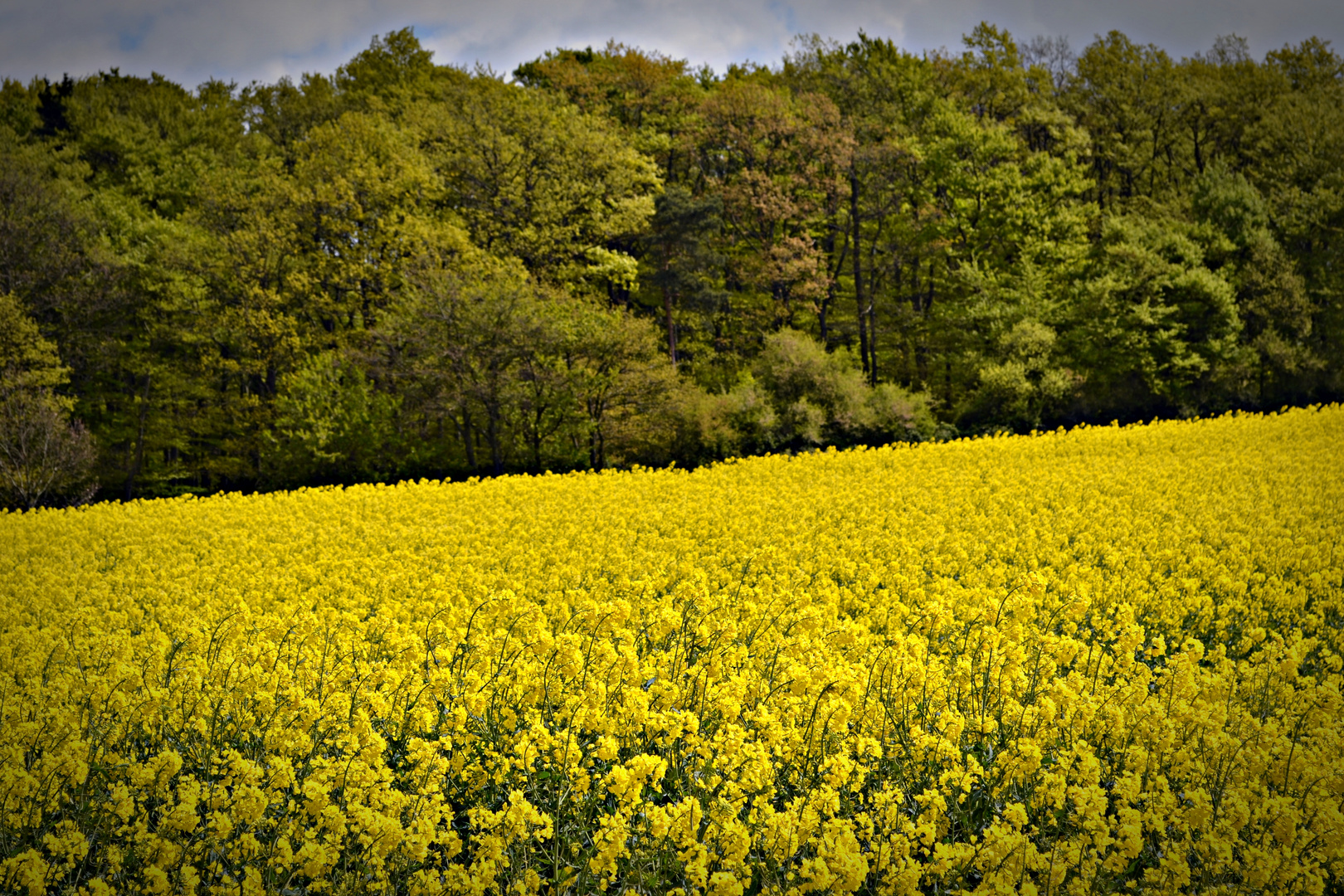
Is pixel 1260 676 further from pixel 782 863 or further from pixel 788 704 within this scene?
pixel 782 863

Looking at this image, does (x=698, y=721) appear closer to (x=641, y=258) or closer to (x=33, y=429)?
(x=33, y=429)

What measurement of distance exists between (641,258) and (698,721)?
31.6m

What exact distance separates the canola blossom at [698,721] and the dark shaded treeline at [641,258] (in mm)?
14615

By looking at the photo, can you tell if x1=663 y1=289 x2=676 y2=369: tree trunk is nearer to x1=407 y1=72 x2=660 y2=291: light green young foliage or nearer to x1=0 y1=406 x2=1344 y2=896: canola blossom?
x1=407 y1=72 x2=660 y2=291: light green young foliage

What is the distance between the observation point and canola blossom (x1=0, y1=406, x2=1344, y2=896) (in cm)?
347

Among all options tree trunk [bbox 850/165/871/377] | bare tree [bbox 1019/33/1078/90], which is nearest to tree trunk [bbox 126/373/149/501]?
tree trunk [bbox 850/165/871/377]

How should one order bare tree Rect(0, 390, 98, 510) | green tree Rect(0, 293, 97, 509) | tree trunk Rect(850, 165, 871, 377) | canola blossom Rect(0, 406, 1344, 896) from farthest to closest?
1. tree trunk Rect(850, 165, 871, 377)
2. green tree Rect(0, 293, 97, 509)
3. bare tree Rect(0, 390, 98, 510)
4. canola blossom Rect(0, 406, 1344, 896)

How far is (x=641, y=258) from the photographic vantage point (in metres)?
34.4

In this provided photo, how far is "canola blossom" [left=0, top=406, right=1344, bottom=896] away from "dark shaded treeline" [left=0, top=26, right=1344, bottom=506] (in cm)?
1462

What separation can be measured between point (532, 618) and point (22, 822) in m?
3.39

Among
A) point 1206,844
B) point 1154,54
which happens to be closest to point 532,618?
point 1206,844

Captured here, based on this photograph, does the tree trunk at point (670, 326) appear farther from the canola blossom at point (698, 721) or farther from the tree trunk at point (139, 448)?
the canola blossom at point (698, 721)

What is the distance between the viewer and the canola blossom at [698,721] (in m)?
3.47

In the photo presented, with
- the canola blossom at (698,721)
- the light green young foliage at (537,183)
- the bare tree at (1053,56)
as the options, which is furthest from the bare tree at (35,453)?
the bare tree at (1053,56)
